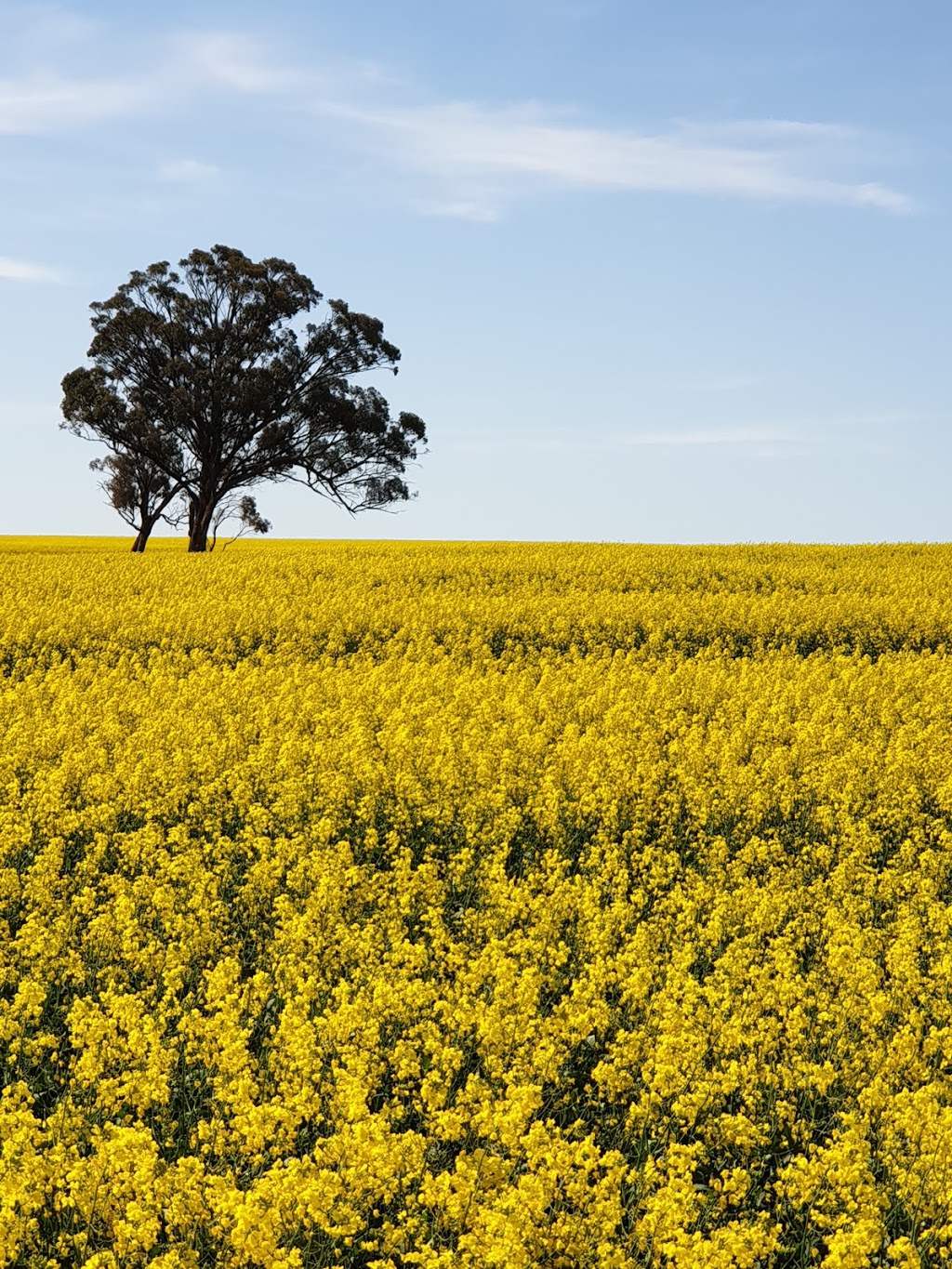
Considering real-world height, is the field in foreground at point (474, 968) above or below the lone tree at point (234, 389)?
below

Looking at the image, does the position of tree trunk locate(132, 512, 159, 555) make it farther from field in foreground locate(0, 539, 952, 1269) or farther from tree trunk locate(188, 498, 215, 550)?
field in foreground locate(0, 539, 952, 1269)

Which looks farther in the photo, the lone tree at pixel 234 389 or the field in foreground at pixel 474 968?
the lone tree at pixel 234 389

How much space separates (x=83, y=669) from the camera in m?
16.0

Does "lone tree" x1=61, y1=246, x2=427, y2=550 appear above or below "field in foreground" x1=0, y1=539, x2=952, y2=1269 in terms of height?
above

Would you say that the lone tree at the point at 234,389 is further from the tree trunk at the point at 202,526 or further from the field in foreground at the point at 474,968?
the field in foreground at the point at 474,968

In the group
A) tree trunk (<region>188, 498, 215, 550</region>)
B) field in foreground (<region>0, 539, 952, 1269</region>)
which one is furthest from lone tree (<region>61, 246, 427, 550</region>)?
field in foreground (<region>0, 539, 952, 1269</region>)

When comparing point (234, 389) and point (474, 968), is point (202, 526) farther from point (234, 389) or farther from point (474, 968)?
point (474, 968)

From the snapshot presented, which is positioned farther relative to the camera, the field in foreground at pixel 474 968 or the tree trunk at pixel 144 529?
the tree trunk at pixel 144 529

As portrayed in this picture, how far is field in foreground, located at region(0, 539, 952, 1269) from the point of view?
4723 mm

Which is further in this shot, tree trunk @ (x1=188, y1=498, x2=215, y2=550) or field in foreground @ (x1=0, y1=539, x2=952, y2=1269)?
tree trunk @ (x1=188, y1=498, x2=215, y2=550)

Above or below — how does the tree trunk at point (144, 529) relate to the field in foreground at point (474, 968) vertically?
above

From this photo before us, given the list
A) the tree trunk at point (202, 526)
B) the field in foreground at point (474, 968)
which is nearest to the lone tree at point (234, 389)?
the tree trunk at point (202, 526)

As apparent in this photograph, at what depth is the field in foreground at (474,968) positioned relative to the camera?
4.72m

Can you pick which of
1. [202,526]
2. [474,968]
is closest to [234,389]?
[202,526]
